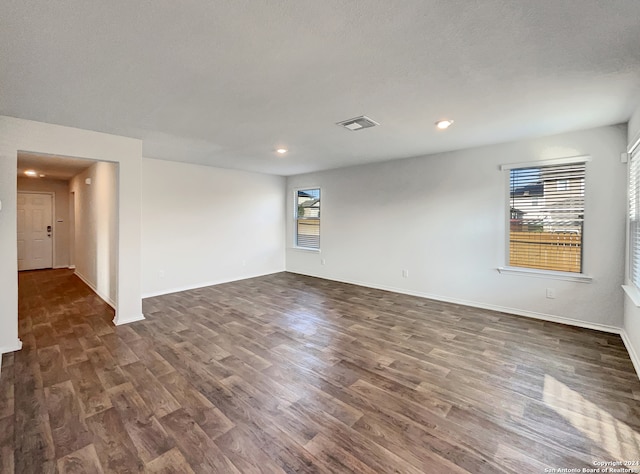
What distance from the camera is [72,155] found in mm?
3404

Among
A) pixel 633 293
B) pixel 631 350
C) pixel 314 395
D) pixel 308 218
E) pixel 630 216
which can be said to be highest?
pixel 308 218

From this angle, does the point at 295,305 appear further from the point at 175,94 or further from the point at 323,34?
the point at 323,34

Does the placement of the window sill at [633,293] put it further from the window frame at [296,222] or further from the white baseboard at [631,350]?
the window frame at [296,222]

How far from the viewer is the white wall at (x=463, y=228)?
11.4 ft

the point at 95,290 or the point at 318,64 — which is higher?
the point at 318,64

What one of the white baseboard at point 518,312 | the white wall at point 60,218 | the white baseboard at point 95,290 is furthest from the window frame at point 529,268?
the white wall at point 60,218

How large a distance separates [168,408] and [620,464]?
280 cm

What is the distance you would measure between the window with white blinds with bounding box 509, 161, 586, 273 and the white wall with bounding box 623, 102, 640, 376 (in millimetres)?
557

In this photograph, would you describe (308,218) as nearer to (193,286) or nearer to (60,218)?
(193,286)

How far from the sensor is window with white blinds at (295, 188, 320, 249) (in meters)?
6.80

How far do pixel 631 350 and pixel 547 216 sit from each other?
1744 millimetres

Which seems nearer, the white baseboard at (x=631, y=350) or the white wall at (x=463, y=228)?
the white baseboard at (x=631, y=350)

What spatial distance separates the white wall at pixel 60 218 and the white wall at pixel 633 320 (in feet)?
36.3

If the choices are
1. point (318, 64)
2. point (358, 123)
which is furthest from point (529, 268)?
point (318, 64)
